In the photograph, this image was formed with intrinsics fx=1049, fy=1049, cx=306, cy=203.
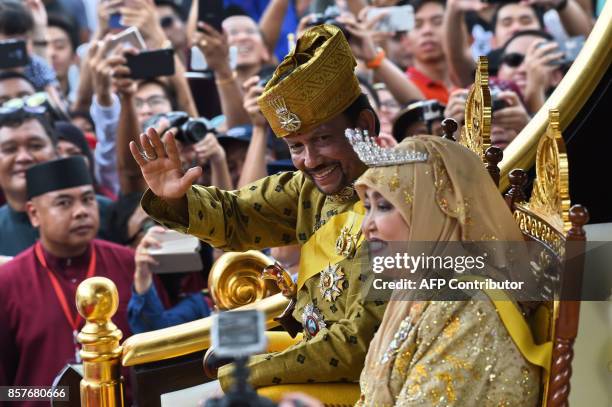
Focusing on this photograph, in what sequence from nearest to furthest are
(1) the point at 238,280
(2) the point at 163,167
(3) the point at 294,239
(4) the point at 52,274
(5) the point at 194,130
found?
1. (2) the point at 163,167
2. (3) the point at 294,239
3. (1) the point at 238,280
4. (4) the point at 52,274
5. (5) the point at 194,130

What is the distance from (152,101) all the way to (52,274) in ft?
3.76

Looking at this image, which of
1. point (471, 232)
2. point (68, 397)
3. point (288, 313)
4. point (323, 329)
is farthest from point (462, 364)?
point (68, 397)

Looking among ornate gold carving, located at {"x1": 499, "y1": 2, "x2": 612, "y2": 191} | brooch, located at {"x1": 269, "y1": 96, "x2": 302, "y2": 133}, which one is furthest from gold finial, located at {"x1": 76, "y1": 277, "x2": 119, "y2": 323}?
ornate gold carving, located at {"x1": 499, "y1": 2, "x2": 612, "y2": 191}

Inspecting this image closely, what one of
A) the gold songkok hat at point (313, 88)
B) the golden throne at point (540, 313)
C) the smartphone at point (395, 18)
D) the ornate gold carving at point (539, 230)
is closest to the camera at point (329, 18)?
the smartphone at point (395, 18)

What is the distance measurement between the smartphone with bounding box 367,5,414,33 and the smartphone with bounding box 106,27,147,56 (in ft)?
3.52

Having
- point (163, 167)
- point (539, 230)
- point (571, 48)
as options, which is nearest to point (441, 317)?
point (539, 230)

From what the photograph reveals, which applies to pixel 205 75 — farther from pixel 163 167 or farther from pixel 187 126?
pixel 163 167

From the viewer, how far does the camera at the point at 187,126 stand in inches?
173

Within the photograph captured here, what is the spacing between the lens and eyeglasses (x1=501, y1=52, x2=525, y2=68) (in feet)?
15.1

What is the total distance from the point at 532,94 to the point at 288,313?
2491 millimetres

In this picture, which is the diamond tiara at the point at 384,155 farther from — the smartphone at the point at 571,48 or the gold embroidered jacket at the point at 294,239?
the smartphone at the point at 571,48

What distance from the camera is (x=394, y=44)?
194 inches

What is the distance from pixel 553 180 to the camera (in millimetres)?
1823

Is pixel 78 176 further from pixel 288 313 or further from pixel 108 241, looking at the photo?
pixel 288 313
